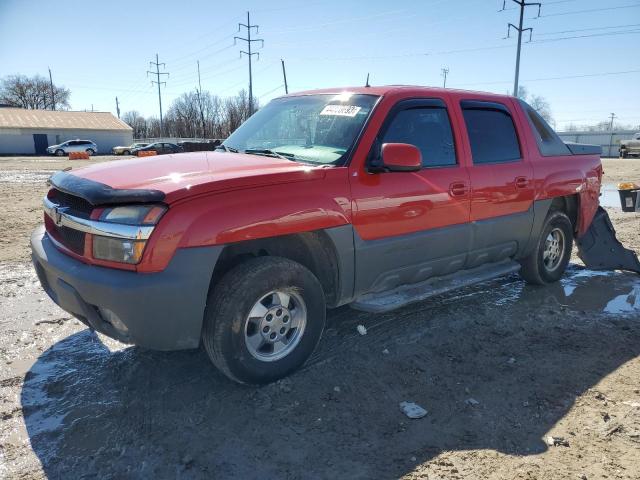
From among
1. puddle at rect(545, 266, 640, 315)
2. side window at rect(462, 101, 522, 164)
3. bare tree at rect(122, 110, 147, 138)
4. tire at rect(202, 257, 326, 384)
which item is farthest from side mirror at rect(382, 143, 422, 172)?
bare tree at rect(122, 110, 147, 138)

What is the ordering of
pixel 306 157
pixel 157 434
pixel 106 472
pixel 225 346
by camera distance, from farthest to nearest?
1. pixel 306 157
2. pixel 225 346
3. pixel 157 434
4. pixel 106 472

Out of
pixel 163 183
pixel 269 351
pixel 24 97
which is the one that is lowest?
pixel 269 351

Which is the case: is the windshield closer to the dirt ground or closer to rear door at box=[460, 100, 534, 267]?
rear door at box=[460, 100, 534, 267]

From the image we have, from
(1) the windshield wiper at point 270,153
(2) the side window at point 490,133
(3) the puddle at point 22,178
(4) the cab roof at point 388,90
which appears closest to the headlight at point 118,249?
(1) the windshield wiper at point 270,153

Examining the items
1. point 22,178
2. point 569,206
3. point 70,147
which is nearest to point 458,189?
point 569,206

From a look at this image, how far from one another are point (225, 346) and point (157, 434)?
597 mm

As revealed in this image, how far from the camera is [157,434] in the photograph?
8.88 ft

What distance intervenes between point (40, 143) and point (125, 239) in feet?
193

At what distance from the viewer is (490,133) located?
4.57 metres

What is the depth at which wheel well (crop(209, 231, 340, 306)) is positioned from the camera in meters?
3.13

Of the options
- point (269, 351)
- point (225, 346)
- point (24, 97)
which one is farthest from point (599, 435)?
point (24, 97)

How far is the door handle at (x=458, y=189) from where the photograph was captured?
13.2ft

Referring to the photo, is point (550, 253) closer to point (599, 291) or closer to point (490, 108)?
point (599, 291)

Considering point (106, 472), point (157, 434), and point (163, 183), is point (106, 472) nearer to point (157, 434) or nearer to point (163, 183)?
point (157, 434)
